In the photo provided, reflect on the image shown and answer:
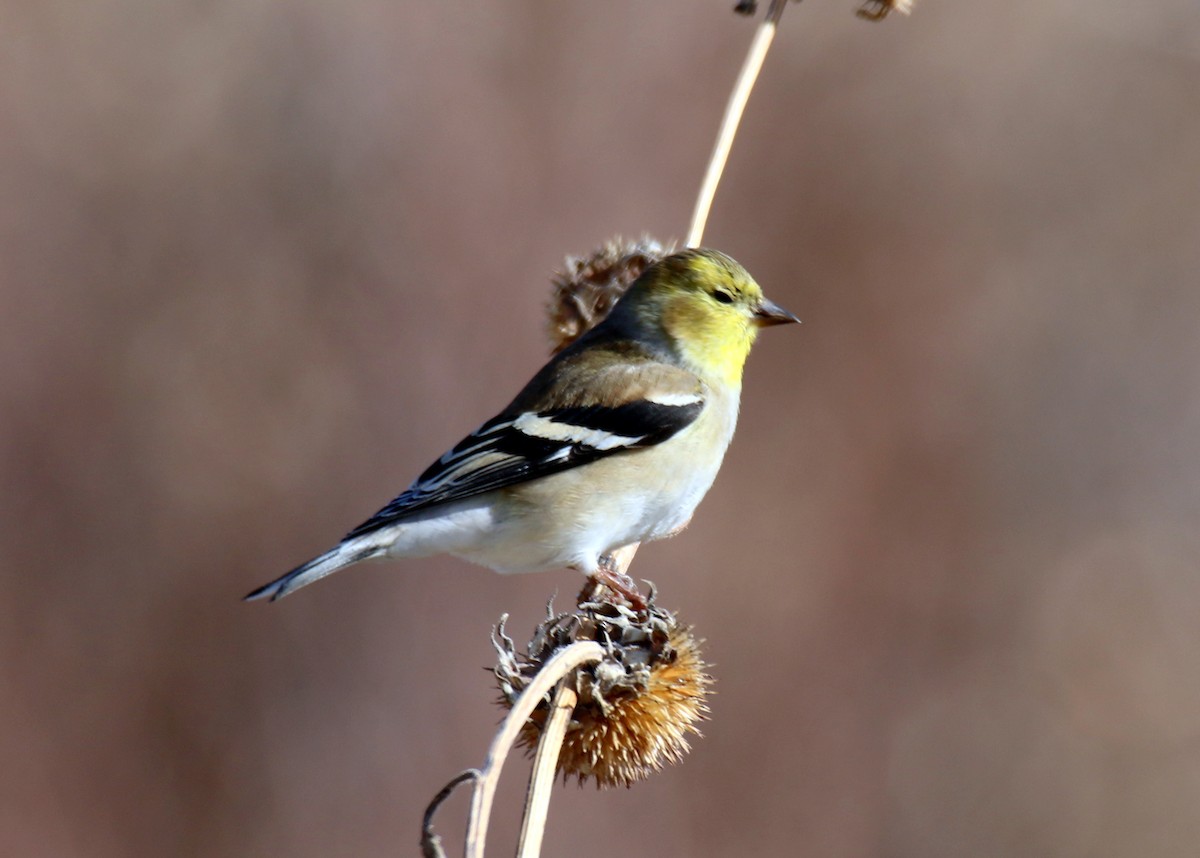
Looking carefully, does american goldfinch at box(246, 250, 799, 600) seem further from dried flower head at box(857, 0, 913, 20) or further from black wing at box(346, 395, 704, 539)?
dried flower head at box(857, 0, 913, 20)

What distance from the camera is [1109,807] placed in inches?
253

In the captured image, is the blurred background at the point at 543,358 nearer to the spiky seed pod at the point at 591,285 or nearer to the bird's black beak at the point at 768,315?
the spiky seed pod at the point at 591,285

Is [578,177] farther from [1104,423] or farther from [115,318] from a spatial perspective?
[1104,423]

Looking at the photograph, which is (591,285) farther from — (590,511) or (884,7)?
(884,7)

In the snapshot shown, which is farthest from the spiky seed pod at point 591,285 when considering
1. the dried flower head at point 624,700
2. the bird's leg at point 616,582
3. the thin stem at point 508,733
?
the thin stem at point 508,733

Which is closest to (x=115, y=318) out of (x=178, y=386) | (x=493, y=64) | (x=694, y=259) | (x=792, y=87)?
(x=178, y=386)

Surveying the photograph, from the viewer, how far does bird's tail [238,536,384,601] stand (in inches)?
106

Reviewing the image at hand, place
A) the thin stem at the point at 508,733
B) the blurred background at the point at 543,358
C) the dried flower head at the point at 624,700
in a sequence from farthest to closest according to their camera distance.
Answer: the blurred background at the point at 543,358
the dried flower head at the point at 624,700
the thin stem at the point at 508,733

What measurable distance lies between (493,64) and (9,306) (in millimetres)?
3061

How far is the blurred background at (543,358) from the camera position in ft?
19.3

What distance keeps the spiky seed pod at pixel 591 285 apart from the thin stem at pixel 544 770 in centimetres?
152

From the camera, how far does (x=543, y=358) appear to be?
6430 mm

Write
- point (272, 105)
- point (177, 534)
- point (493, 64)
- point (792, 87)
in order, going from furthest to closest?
point (792, 87) → point (493, 64) → point (272, 105) → point (177, 534)

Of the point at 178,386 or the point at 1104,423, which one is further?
the point at 1104,423
